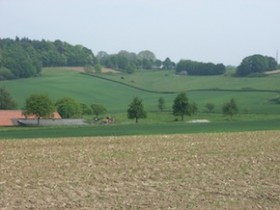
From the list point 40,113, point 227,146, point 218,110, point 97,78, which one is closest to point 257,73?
point 97,78

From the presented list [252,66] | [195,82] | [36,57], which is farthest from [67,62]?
[252,66]

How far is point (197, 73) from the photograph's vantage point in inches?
6393

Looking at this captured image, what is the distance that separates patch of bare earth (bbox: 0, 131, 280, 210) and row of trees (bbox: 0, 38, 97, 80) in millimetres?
107157

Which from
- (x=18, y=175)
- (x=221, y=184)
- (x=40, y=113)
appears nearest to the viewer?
(x=221, y=184)

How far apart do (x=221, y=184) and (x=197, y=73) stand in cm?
14445

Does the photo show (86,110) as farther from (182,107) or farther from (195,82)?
(195,82)

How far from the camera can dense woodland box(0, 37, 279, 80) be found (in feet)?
452

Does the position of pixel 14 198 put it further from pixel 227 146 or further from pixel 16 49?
pixel 16 49

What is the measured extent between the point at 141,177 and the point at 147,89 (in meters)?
112

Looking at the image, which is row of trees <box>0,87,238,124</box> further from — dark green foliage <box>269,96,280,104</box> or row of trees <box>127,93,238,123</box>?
dark green foliage <box>269,96,280,104</box>

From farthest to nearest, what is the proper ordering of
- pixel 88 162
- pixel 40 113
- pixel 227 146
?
pixel 40 113, pixel 227 146, pixel 88 162

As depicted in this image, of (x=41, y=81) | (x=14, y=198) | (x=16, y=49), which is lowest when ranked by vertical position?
(x=14, y=198)

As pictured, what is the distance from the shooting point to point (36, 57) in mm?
155000

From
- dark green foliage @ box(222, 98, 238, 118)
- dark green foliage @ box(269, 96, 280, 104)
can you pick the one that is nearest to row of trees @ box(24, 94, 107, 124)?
dark green foliage @ box(222, 98, 238, 118)
